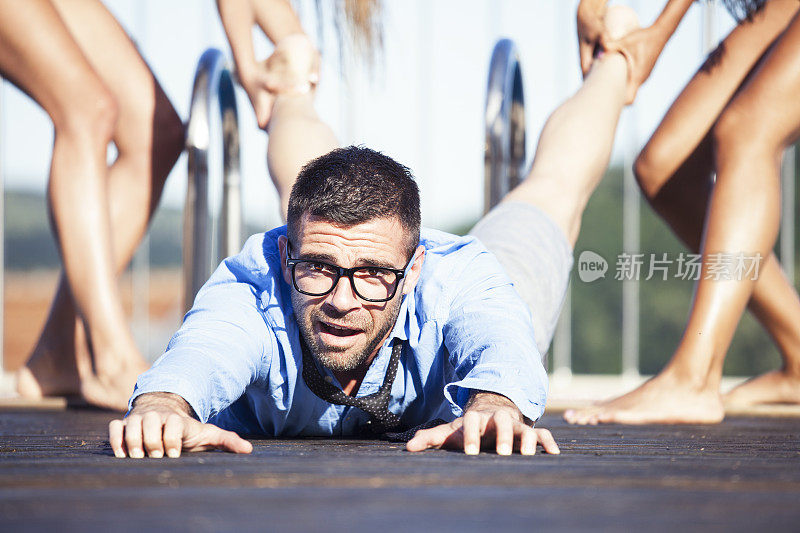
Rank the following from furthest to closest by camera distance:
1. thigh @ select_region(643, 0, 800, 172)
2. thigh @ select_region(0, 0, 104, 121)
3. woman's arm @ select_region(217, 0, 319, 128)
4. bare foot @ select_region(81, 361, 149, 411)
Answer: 1. woman's arm @ select_region(217, 0, 319, 128)
2. thigh @ select_region(643, 0, 800, 172)
3. thigh @ select_region(0, 0, 104, 121)
4. bare foot @ select_region(81, 361, 149, 411)

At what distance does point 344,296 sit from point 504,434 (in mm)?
356

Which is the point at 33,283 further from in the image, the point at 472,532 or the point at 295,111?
the point at 472,532

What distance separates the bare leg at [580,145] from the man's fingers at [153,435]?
4.57ft

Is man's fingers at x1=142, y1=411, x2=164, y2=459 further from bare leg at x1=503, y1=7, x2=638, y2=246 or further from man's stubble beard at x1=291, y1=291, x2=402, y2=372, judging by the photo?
bare leg at x1=503, y1=7, x2=638, y2=246

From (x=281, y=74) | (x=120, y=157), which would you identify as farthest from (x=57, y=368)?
(x=281, y=74)

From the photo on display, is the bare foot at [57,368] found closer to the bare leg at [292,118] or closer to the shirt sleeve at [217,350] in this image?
the bare leg at [292,118]

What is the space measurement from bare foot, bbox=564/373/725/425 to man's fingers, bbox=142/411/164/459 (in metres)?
1.01

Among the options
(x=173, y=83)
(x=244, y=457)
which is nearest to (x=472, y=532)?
(x=244, y=457)

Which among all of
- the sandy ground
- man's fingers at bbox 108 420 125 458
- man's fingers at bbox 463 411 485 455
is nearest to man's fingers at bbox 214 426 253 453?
man's fingers at bbox 108 420 125 458

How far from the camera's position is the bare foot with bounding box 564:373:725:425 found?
1.96 m

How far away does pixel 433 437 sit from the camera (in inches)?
49.4

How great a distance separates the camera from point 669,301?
73.5 feet

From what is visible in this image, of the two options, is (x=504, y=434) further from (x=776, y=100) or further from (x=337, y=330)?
(x=776, y=100)

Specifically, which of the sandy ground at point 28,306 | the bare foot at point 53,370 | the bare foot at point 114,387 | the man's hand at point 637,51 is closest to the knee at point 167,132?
the bare foot at point 53,370
